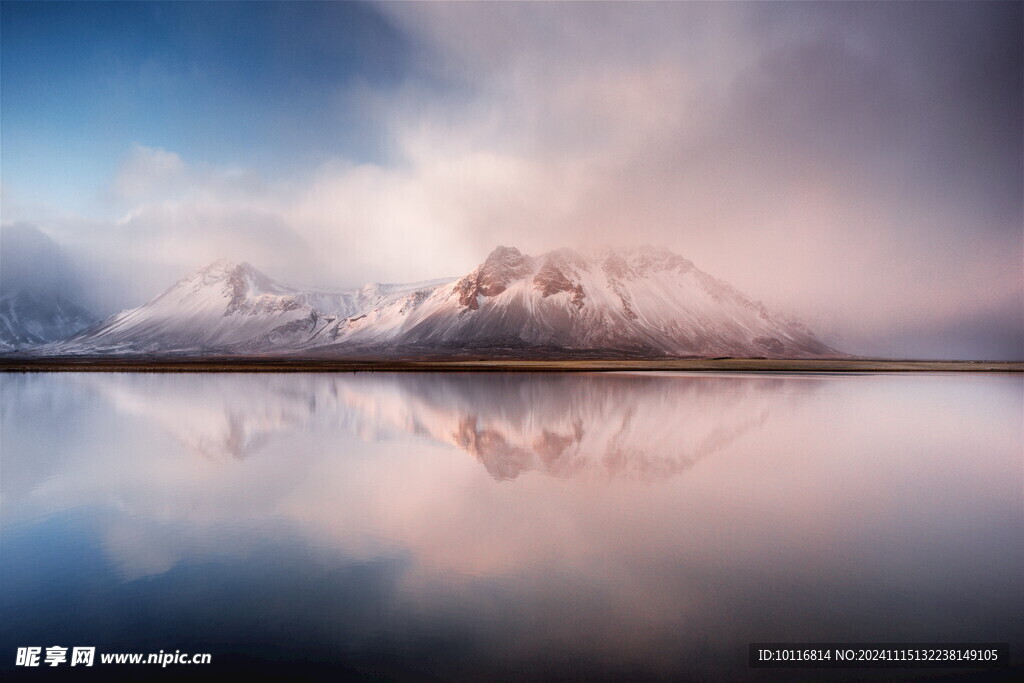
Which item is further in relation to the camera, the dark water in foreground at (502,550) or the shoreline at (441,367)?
the shoreline at (441,367)

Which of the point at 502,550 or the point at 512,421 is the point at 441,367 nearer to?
the point at 512,421

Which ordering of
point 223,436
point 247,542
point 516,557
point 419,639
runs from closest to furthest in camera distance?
point 419,639
point 516,557
point 247,542
point 223,436

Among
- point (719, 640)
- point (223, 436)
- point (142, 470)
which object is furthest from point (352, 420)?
point (719, 640)

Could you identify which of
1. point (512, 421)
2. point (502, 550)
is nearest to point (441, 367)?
point (512, 421)

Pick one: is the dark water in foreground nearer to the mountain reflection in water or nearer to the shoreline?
the mountain reflection in water

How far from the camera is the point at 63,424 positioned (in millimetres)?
32625

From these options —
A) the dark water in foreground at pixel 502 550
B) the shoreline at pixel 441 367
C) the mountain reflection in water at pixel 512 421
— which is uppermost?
the shoreline at pixel 441 367

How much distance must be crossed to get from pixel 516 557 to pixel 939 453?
74.5ft

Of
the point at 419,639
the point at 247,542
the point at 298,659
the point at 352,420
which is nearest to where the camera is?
the point at 298,659

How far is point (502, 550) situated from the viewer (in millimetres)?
12242

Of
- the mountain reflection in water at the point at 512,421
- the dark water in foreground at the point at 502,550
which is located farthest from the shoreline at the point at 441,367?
the dark water in foreground at the point at 502,550

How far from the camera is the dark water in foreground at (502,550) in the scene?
8414mm

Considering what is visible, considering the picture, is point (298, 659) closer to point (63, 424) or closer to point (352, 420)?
point (352, 420)

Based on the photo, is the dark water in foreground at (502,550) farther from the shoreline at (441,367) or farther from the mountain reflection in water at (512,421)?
the shoreline at (441,367)
